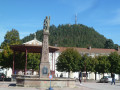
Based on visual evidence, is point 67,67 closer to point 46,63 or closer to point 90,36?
point 46,63

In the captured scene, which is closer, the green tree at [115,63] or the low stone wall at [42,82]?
the low stone wall at [42,82]

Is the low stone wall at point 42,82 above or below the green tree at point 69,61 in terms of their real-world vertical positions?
below

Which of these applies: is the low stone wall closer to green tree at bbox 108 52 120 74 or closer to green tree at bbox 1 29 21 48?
green tree at bbox 108 52 120 74

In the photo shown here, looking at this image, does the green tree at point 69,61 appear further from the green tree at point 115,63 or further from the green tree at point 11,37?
the green tree at point 11,37

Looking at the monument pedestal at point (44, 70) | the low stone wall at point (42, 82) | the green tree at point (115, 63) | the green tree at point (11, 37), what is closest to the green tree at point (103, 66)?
the green tree at point (115, 63)

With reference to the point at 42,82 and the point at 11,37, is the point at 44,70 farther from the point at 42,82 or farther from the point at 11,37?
the point at 11,37

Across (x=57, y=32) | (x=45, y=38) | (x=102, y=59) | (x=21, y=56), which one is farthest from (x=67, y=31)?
(x=45, y=38)

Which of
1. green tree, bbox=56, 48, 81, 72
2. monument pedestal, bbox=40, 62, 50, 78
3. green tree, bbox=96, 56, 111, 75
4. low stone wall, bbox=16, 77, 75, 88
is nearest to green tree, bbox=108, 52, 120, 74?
green tree, bbox=96, 56, 111, 75

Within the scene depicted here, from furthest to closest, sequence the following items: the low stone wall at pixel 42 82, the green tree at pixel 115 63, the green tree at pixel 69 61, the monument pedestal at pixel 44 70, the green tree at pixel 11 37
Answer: the green tree at pixel 11 37, the green tree at pixel 115 63, the green tree at pixel 69 61, the monument pedestal at pixel 44 70, the low stone wall at pixel 42 82

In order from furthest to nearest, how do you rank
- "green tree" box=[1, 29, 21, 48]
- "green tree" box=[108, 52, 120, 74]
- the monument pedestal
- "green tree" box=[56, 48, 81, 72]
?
1. "green tree" box=[1, 29, 21, 48]
2. "green tree" box=[108, 52, 120, 74]
3. "green tree" box=[56, 48, 81, 72]
4. the monument pedestal

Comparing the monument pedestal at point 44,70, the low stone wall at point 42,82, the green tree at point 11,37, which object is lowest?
the low stone wall at point 42,82

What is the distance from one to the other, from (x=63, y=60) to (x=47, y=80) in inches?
1102

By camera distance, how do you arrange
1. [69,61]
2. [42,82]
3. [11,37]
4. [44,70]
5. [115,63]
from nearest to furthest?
[42,82]
[44,70]
[69,61]
[115,63]
[11,37]

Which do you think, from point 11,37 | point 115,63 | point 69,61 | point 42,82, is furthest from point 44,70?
point 11,37
